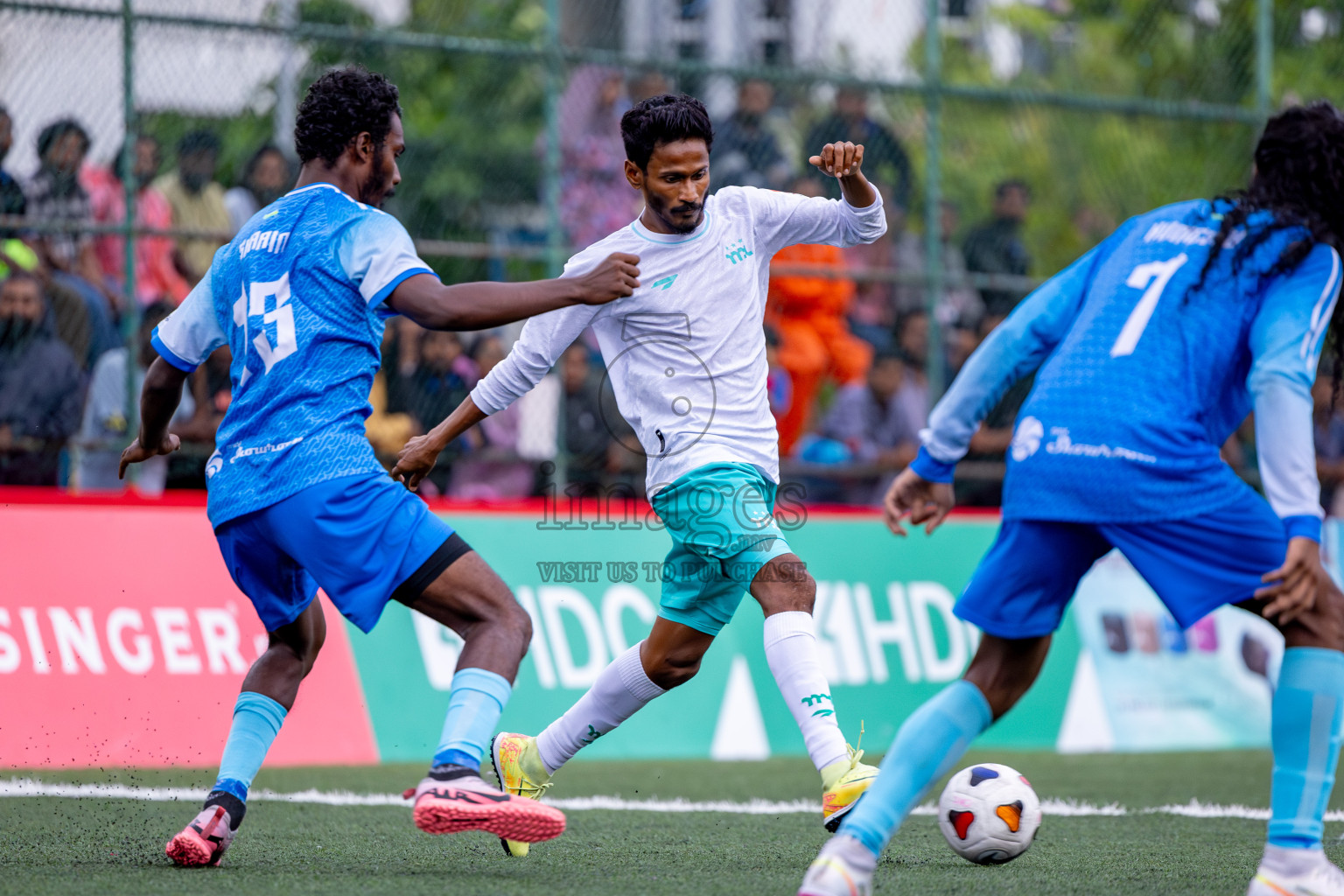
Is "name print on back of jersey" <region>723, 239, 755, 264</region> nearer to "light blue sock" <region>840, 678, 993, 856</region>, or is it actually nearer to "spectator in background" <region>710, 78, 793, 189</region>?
"light blue sock" <region>840, 678, 993, 856</region>

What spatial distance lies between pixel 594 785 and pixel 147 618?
2.33 m

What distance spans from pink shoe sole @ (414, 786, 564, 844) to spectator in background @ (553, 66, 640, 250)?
6.00 metres

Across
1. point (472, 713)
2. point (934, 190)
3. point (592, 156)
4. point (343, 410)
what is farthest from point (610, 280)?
point (934, 190)

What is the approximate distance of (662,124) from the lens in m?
5.00

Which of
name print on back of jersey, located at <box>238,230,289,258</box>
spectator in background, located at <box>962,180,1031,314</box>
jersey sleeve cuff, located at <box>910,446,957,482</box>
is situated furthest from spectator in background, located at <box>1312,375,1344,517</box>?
name print on back of jersey, located at <box>238,230,289,258</box>

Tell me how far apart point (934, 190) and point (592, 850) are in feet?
21.2

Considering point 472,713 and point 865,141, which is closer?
point 472,713

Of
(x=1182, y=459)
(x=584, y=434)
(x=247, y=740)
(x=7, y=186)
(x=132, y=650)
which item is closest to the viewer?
(x=1182, y=459)

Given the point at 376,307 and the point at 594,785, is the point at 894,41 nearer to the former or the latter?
Answer: the point at 594,785

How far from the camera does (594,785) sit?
6891 millimetres

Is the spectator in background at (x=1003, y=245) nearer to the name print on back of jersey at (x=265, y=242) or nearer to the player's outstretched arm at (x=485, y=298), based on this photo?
the player's outstretched arm at (x=485, y=298)

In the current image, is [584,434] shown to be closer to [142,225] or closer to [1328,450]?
[142,225]

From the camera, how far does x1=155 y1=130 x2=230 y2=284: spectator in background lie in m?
8.66

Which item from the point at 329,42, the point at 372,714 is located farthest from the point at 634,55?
the point at 372,714
